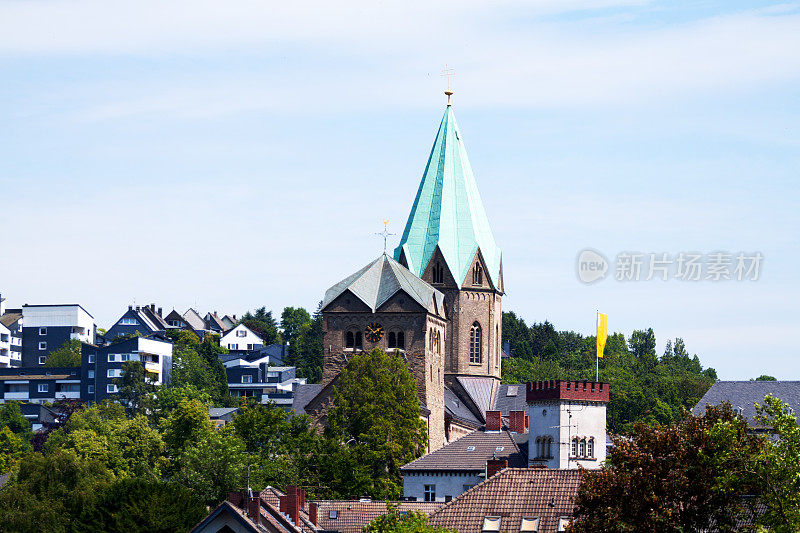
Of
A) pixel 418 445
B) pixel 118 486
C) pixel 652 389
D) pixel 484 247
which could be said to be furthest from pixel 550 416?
pixel 652 389

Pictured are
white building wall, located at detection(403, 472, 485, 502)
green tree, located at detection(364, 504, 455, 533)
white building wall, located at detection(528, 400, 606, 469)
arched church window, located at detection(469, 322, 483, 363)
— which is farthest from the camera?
arched church window, located at detection(469, 322, 483, 363)

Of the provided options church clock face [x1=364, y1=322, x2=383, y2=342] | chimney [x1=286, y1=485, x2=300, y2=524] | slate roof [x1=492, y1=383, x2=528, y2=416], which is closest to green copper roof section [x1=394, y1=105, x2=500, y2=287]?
slate roof [x1=492, y1=383, x2=528, y2=416]

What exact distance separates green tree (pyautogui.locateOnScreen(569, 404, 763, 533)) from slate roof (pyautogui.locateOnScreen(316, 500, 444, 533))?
2208cm

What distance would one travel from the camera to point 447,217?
413ft

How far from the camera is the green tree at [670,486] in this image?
164 feet

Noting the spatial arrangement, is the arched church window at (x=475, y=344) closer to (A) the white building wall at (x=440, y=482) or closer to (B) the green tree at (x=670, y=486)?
(A) the white building wall at (x=440, y=482)

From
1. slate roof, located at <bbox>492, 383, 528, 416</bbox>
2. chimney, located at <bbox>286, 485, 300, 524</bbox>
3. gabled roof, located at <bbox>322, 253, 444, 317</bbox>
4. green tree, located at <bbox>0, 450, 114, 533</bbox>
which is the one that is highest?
gabled roof, located at <bbox>322, 253, 444, 317</bbox>

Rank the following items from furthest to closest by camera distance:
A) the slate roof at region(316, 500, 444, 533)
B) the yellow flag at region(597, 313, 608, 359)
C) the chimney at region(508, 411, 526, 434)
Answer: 1. the chimney at region(508, 411, 526, 434)
2. the yellow flag at region(597, 313, 608, 359)
3. the slate roof at region(316, 500, 444, 533)

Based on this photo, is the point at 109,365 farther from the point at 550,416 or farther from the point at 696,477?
the point at 696,477

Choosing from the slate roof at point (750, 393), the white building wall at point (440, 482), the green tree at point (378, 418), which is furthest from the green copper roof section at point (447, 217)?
the white building wall at point (440, 482)

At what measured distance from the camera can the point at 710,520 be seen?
172 feet

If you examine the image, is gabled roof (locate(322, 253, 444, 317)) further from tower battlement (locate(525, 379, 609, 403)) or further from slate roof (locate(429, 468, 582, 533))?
slate roof (locate(429, 468, 582, 533))

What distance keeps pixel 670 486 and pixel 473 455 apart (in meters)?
43.1

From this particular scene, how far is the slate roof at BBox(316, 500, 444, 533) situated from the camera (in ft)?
241
